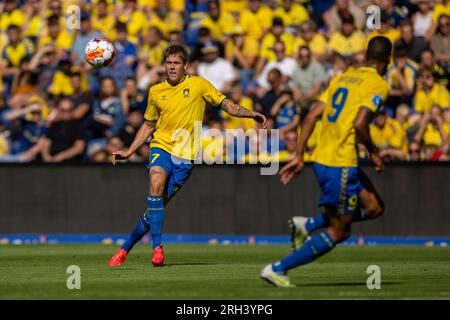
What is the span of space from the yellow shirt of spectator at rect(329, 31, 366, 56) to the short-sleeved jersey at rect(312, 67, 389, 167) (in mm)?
11703

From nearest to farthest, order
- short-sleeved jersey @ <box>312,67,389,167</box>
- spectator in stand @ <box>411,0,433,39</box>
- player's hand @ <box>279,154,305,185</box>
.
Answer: player's hand @ <box>279,154,305,185</box> → short-sleeved jersey @ <box>312,67,389,167</box> → spectator in stand @ <box>411,0,433,39</box>

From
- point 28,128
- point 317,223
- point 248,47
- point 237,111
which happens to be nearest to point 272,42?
point 248,47

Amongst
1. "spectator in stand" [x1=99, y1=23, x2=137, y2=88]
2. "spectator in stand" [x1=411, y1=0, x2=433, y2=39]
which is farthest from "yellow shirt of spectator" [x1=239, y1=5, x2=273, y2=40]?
"spectator in stand" [x1=411, y1=0, x2=433, y2=39]

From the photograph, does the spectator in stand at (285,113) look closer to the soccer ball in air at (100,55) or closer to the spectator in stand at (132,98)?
the spectator in stand at (132,98)

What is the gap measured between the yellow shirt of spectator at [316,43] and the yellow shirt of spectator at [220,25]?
1.51 m

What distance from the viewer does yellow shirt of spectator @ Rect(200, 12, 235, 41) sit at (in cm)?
2422

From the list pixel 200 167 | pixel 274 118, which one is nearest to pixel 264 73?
pixel 274 118

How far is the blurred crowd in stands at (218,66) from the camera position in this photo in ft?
71.6

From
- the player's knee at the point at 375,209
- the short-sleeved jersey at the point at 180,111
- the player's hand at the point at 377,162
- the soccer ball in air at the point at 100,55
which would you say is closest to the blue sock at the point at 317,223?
the player's knee at the point at 375,209

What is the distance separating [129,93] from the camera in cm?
2292

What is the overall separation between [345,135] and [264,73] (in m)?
11.9

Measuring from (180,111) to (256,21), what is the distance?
1006 cm

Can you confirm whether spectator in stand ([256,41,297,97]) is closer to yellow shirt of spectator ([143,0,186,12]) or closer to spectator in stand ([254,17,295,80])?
spectator in stand ([254,17,295,80])

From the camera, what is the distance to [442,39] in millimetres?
23109
